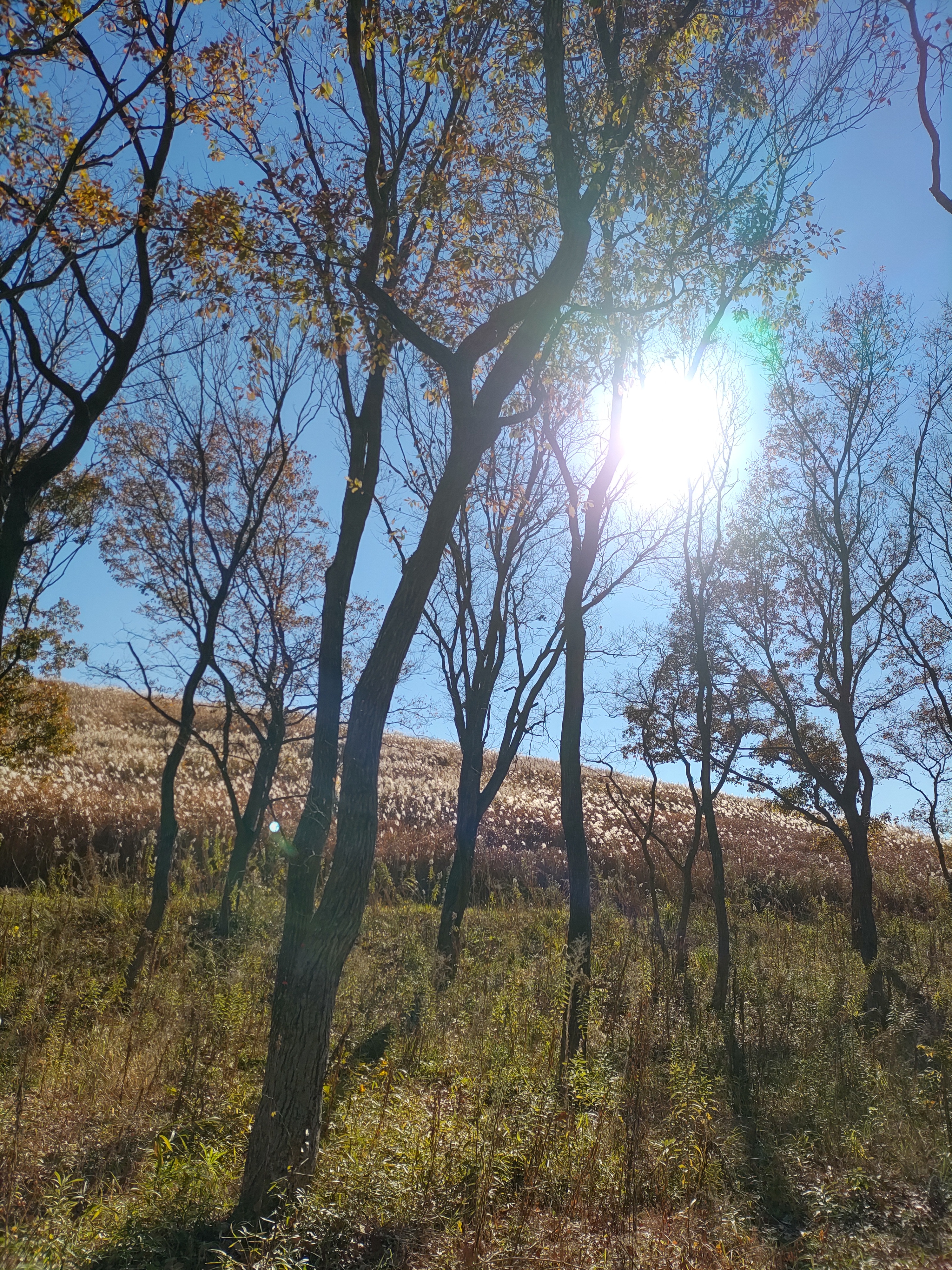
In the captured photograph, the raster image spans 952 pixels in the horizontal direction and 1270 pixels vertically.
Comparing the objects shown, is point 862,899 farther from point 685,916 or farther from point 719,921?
point 719,921

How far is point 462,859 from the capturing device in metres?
12.0

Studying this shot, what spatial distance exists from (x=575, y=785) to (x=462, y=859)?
3.47 metres

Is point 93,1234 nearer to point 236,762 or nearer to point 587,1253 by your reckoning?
point 587,1253

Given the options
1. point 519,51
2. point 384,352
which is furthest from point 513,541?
point 519,51

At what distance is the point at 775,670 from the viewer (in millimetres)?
15312

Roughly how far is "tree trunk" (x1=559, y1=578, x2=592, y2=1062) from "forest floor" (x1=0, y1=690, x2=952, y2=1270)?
670mm

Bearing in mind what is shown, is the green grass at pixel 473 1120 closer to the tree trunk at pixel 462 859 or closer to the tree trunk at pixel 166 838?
the tree trunk at pixel 166 838

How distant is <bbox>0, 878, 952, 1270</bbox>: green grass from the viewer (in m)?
4.00

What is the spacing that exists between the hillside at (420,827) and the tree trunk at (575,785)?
458 cm

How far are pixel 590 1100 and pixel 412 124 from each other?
30.1 feet

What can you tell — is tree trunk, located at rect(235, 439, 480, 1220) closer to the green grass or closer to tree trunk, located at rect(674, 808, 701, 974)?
the green grass

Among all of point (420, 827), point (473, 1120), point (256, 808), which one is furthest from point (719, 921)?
point (420, 827)

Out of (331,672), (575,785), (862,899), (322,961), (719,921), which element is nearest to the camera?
(322,961)

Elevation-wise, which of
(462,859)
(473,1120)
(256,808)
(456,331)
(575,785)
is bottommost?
(473,1120)
